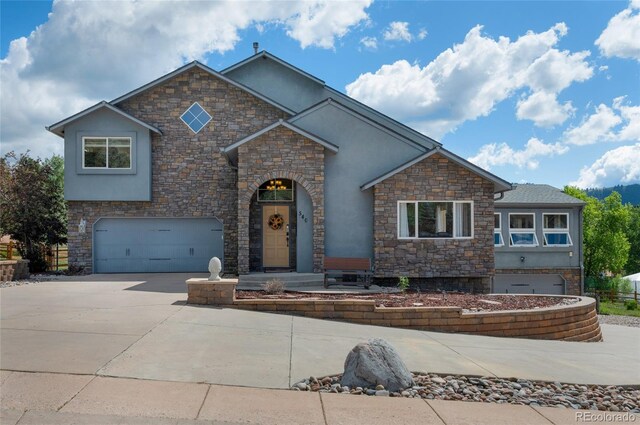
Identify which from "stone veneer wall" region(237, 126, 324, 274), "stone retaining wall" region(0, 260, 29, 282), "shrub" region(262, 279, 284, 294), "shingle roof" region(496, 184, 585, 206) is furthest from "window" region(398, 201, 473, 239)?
"stone retaining wall" region(0, 260, 29, 282)

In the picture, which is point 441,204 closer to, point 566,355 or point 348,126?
point 348,126

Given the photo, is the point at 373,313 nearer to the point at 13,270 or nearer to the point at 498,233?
the point at 13,270

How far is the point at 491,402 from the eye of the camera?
5480 mm

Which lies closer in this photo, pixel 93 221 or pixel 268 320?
pixel 268 320

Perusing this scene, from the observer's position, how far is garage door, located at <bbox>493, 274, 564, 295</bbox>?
22406mm

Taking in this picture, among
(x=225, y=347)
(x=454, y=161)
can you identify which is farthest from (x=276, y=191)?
(x=225, y=347)

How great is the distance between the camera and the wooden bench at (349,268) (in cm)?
1393

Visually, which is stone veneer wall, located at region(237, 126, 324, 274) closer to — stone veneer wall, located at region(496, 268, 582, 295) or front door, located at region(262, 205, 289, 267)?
front door, located at region(262, 205, 289, 267)

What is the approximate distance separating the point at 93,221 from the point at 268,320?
460 inches

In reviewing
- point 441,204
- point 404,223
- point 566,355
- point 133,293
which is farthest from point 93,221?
point 566,355

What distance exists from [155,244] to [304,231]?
5972 mm

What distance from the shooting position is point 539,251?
22234mm

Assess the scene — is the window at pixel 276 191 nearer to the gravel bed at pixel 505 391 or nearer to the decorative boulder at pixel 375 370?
the gravel bed at pixel 505 391

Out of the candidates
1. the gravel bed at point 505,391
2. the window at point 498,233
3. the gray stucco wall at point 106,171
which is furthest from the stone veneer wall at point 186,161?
the gravel bed at point 505,391
